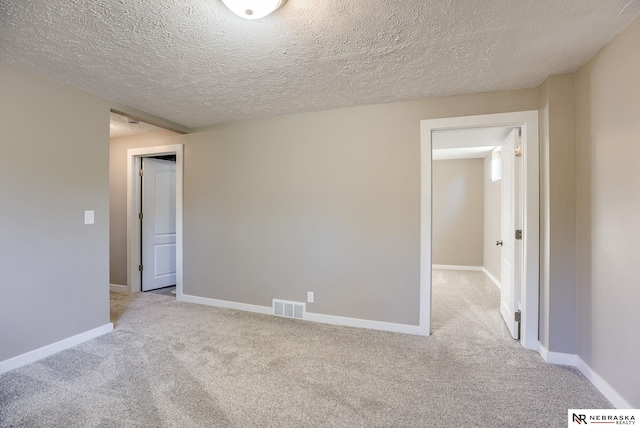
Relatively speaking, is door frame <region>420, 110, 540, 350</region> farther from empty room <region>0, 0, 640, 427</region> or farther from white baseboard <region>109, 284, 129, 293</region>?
white baseboard <region>109, 284, 129, 293</region>

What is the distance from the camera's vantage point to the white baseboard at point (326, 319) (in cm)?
298

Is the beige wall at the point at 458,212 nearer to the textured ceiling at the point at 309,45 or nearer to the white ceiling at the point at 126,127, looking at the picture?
the textured ceiling at the point at 309,45

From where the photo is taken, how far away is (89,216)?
2805 mm

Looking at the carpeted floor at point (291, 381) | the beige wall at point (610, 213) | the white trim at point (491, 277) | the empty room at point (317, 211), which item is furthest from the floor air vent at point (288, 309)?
the white trim at point (491, 277)

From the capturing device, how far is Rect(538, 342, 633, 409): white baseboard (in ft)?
5.91

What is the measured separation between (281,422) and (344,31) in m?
2.33

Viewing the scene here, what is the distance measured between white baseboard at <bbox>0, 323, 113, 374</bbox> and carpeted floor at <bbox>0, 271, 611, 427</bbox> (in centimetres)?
6

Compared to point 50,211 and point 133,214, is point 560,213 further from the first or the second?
point 133,214

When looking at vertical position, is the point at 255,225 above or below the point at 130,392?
above

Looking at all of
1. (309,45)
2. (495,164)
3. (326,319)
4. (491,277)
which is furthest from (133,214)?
(491,277)

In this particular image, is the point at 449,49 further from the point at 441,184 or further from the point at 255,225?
the point at 441,184

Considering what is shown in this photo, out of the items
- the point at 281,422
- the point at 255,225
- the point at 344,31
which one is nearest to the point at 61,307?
the point at 255,225

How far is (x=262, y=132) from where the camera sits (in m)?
3.55

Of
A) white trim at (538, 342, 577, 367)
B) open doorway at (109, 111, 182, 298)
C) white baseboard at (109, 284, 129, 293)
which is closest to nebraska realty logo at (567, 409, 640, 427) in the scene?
white trim at (538, 342, 577, 367)
